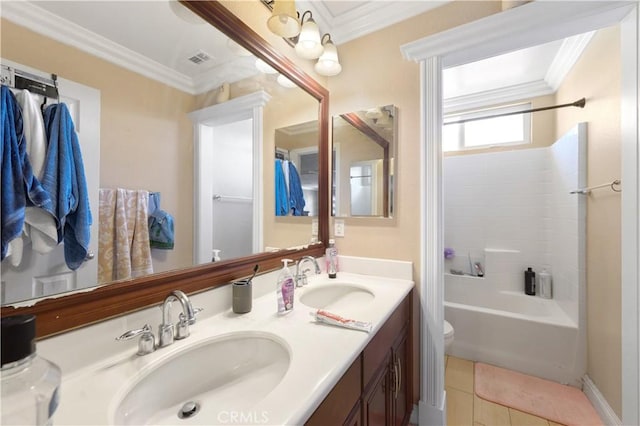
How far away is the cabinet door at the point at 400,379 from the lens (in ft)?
3.75

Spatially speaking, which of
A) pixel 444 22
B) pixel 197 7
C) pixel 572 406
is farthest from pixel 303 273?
pixel 572 406

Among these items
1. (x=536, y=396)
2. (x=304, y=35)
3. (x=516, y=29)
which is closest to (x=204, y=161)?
(x=304, y=35)

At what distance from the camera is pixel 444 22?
4.51 ft

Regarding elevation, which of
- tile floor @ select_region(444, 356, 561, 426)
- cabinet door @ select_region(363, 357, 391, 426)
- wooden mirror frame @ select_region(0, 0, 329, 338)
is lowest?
tile floor @ select_region(444, 356, 561, 426)

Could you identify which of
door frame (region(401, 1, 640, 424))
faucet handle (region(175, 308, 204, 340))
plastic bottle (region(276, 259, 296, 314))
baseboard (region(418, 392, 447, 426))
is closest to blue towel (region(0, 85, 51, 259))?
faucet handle (region(175, 308, 204, 340))

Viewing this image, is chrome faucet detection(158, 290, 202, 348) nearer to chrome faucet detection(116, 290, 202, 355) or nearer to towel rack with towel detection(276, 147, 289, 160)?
chrome faucet detection(116, 290, 202, 355)

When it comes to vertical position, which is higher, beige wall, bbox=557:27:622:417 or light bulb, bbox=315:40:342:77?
light bulb, bbox=315:40:342:77

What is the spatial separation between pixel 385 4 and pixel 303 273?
5.12 ft

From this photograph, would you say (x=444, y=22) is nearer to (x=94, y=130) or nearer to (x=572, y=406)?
(x=94, y=130)

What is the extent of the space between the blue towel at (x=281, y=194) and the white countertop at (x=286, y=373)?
1.86 ft

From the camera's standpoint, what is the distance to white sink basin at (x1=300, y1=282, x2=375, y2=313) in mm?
1320

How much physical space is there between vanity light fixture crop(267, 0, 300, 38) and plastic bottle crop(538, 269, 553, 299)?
2735 mm

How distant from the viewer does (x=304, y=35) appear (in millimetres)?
1348

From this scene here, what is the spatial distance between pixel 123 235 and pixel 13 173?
268 mm
